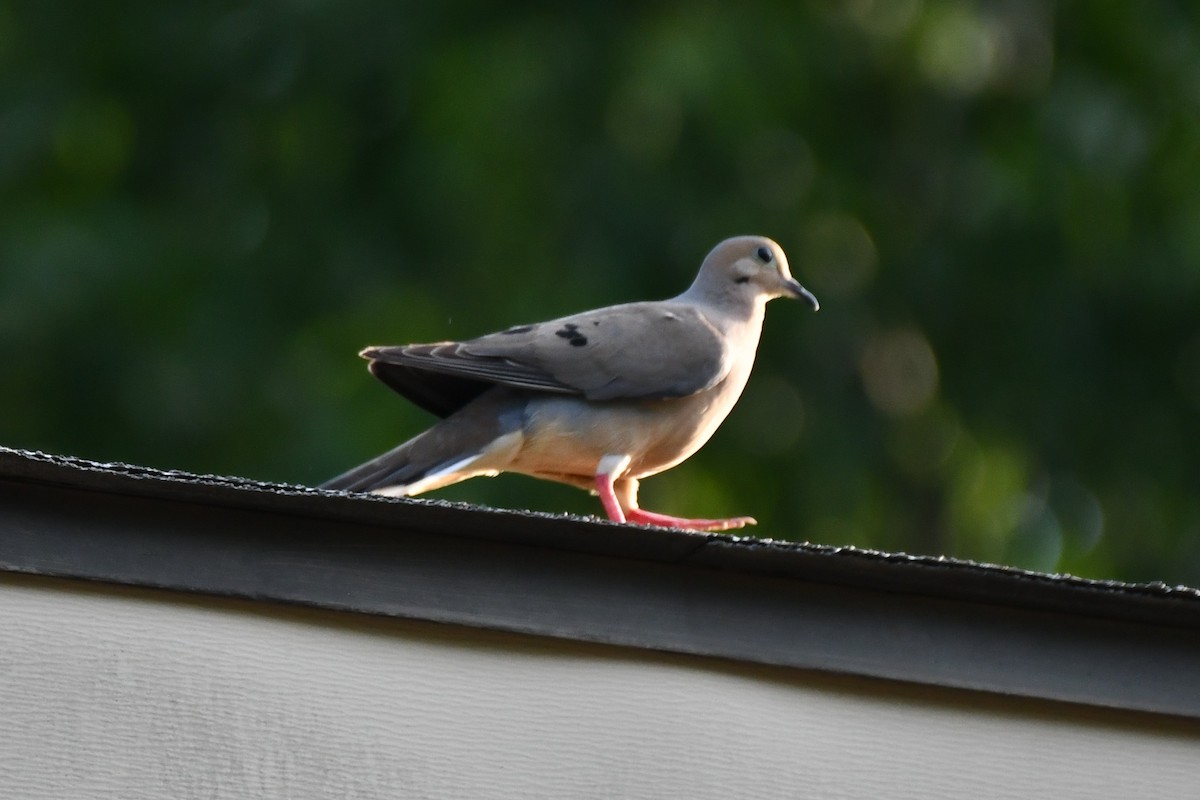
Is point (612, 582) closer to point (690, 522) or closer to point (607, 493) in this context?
point (690, 522)

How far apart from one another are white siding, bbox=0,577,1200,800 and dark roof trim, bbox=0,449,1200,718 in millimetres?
50

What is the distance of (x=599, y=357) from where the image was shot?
5.21 m

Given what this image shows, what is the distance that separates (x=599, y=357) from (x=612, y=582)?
1.91 meters

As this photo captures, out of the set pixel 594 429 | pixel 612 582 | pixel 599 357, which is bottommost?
pixel 612 582

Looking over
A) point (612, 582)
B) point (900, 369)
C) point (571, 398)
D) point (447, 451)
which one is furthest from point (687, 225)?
point (612, 582)

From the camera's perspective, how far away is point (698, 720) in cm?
333

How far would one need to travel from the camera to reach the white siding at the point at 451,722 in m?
3.05

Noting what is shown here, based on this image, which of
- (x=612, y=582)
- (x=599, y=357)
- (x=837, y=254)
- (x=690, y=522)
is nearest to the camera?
(x=612, y=582)

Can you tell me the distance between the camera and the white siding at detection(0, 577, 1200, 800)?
120 inches

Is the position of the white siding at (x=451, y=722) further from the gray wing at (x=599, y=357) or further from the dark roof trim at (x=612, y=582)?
the gray wing at (x=599, y=357)

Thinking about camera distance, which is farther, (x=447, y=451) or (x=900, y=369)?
(x=900, y=369)

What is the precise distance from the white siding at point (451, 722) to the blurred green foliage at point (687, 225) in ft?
27.5

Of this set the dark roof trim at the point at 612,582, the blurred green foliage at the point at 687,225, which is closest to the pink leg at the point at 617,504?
the dark roof trim at the point at 612,582

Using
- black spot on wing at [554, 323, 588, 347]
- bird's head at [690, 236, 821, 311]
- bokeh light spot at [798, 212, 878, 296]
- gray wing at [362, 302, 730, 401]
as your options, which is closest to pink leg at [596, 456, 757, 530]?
gray wing at [362, 302, 730, 401]
